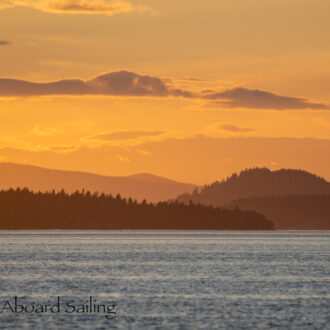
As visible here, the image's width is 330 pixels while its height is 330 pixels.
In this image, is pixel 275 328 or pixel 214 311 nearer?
pixel 275 328

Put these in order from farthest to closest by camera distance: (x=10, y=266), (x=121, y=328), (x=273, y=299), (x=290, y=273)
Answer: (x=10, y=266)
(x=290, y=273)
(x=273, y=299)
(x=121, y=328)

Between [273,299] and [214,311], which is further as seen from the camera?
[273,299]

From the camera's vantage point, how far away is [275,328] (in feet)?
268

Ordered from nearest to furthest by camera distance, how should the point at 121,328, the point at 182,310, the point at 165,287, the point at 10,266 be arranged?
the point at 121,328
the point at 182,310
the point at 165,287
the point at 10,266

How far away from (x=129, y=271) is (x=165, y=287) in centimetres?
3727

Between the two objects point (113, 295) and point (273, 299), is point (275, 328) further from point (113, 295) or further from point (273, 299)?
point (113, 295)

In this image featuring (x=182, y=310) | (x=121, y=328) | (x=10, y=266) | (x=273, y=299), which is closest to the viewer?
(x=121, y=328)

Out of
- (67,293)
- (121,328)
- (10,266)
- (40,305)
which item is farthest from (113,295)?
(10,266)

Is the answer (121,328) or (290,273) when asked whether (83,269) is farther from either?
(121,328)

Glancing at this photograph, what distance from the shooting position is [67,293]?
11212 cm

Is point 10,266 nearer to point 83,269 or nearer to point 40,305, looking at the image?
point 83,269

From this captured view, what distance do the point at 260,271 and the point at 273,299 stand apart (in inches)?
2194

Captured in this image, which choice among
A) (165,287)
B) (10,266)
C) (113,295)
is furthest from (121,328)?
(10,266)

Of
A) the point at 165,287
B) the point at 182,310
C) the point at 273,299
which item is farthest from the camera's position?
the point at 165,287
